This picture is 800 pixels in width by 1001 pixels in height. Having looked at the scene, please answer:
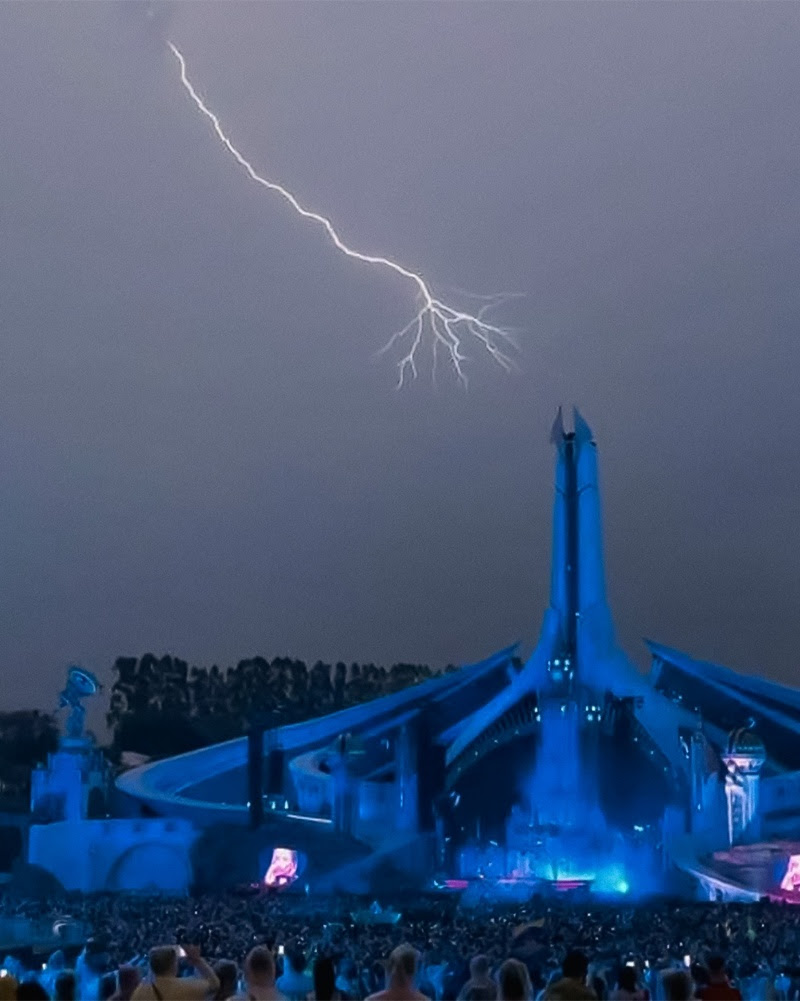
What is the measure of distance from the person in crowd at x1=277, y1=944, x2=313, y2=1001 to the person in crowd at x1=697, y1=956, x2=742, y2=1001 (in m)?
2.70

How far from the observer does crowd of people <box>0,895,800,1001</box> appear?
19.4ft

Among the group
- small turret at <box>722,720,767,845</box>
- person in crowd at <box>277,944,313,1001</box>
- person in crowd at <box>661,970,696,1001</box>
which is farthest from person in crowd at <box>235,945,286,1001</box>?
small turret at <box>722,720,767,845</box>

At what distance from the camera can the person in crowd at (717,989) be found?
6.86 m

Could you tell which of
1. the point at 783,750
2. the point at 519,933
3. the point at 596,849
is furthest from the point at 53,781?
the point at 519,933

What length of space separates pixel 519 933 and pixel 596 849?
106 ft

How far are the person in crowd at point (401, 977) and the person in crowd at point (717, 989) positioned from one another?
1.61 meters

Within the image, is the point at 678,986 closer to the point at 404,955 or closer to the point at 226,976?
the point at 404,955

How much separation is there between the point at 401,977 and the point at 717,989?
1.75 metres

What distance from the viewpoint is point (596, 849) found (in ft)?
154

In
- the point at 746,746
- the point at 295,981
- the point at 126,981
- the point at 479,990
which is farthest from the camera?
the point at 746,746

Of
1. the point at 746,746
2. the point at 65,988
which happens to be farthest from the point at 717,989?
the point at 746,746

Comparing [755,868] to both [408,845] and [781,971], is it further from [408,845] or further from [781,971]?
[781,971]

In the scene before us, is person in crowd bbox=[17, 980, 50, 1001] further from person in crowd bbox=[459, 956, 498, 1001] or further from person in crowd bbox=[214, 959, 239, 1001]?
person in crowd bbox=[459, 956, 498, 1001]

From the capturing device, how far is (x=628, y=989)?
7.07 meters
